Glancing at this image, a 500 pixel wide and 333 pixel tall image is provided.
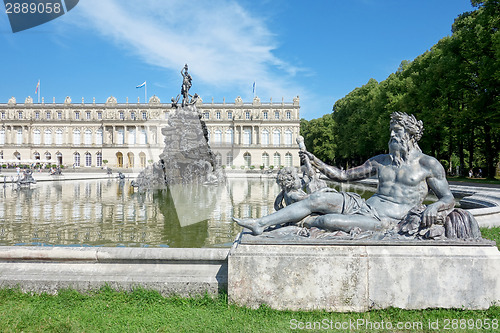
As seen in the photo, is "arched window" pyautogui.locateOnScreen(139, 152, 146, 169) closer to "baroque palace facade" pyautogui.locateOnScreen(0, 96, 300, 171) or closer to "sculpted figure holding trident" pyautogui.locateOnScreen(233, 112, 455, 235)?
"baroque palace facade" pyautogui.locateOnScreen(0, 96, 300, 171)

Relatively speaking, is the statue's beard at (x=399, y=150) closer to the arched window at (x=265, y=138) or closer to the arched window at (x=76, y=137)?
the arched window at (x=265, y=138)

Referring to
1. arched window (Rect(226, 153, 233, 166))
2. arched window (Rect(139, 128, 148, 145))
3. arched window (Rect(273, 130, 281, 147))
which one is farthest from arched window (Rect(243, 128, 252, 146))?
arched window (Rect(139, 128, 148, 145))

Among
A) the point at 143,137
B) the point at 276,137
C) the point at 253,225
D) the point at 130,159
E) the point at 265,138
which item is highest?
the point at 143,137

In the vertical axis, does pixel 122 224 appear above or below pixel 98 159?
below

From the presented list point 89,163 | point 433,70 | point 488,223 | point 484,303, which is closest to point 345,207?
point 484,303

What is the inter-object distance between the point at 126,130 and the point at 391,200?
78038mm

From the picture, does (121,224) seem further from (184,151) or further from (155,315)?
(184,151)

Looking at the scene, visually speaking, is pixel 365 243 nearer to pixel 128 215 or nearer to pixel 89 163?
pixel 128 215

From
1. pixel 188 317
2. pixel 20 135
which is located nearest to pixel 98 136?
pixel 20 135

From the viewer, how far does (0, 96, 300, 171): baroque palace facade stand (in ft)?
245

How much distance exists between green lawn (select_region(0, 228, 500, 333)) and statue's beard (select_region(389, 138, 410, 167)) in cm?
158

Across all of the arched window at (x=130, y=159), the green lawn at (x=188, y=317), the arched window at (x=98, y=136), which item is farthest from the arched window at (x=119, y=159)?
the green lawn at (x=188, y=317)

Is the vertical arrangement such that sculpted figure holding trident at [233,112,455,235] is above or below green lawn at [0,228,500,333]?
above

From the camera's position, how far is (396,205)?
375 centimetres
